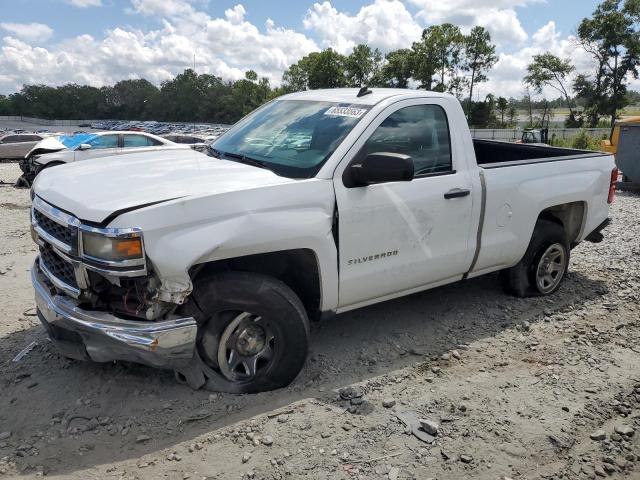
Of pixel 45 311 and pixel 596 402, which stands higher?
pixel 45 311

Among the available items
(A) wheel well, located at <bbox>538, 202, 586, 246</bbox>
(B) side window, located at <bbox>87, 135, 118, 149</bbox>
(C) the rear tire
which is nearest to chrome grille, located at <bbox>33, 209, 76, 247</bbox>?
(C) the rear tire

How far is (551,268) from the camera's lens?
5.37m

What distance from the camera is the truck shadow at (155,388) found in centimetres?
296

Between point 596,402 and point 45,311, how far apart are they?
11.5 ft

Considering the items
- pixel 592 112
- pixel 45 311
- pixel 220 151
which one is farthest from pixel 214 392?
pixel 592 112

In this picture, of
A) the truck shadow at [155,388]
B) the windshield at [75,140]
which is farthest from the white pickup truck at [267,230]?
the windshield at [75,140]

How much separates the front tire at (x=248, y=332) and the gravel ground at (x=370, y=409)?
12cm

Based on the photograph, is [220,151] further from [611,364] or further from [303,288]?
[611,364]

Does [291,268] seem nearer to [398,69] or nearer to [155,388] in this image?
[155,388]

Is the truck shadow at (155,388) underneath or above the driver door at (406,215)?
underneath

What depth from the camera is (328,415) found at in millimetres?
3266

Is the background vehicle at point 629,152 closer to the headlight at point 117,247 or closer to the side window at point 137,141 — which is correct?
the side window at point 137,141

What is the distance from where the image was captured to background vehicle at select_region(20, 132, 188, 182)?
1274 cm

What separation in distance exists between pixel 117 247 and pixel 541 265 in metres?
4.01
